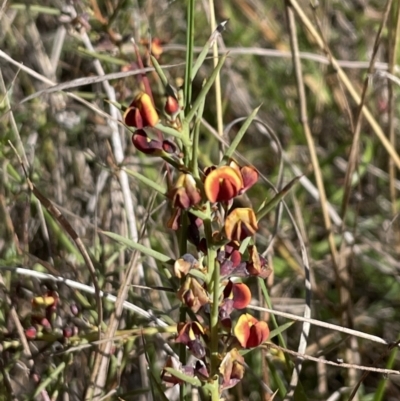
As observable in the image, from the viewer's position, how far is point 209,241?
642 millimetres

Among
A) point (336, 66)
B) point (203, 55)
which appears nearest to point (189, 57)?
point (203, 55)

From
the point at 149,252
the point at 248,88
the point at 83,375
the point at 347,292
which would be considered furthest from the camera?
the point at 248,88

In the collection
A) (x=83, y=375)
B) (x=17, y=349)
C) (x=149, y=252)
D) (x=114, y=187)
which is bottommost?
(x=83, y=375)

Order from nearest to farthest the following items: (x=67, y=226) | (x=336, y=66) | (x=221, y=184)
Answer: (x=221, y=184) → (x=67, y=226) → (x=336, y=66)

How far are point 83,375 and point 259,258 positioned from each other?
1.89ft

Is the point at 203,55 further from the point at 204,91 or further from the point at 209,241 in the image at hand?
the point at 209,241

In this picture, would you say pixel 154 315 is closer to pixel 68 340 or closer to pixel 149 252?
pixel 68 340

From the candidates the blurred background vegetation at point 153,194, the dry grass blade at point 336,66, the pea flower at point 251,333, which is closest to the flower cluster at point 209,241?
the pea flower at point 251,333

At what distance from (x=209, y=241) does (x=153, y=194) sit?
0.23 meters

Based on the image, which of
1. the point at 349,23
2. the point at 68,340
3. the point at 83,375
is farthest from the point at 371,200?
the point at 68,340

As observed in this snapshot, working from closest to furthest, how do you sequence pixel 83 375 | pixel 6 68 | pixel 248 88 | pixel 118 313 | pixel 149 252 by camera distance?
pixel 149 252
pixel 118 313
pixel 83 375
pixel 6 68
pixel 248 88

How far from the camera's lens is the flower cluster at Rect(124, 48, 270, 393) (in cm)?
59

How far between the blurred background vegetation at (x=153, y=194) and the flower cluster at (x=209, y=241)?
11 cm

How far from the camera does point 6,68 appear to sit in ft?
5.43
